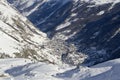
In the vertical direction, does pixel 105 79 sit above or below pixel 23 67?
below

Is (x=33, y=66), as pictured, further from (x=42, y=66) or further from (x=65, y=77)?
(x=65, y=77)

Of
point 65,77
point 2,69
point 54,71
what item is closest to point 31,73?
point 65,77

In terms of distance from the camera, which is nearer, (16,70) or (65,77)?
(65,77)

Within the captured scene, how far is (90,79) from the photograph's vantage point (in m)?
53.0

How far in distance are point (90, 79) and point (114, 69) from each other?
3165 millimetres

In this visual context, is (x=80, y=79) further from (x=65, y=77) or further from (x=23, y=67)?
(x=23, y=67)

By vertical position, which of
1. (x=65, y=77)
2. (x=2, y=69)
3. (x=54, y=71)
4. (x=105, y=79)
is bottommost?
(x=105, y=79)

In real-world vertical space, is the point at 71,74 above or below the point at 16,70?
below

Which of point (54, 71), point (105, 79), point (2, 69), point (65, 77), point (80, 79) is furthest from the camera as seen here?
point (2, 69)

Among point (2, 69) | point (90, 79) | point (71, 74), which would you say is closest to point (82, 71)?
point (71, 74)

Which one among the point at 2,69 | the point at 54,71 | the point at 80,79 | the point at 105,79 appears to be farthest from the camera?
the point at 2,69

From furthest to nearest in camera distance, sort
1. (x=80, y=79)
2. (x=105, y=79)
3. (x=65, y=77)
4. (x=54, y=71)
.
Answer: (x=54, y=71)
(x=65, y=77)
(x=80, y=79)
(x=105, y=79)

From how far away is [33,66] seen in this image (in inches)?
2694

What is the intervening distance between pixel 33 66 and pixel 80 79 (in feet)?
52.1
